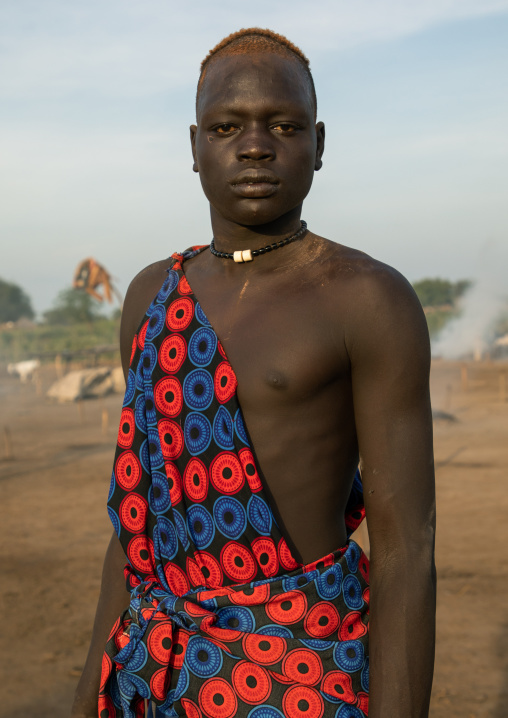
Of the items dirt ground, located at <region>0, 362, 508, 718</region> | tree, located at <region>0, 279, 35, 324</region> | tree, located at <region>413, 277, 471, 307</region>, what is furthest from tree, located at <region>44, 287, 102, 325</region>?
dirt ground, located at <region>0, 362, 508, 718</region>

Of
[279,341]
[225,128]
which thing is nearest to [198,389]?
[279,341]

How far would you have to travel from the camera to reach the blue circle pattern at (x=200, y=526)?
4.74 ft

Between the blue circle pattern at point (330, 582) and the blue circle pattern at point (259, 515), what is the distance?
5.2 inches

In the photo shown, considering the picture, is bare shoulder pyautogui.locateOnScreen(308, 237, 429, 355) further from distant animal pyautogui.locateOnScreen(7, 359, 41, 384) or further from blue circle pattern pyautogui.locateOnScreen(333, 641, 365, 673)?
distant animal pyautogui.locateOnScreen(7, 359, 41, 384)

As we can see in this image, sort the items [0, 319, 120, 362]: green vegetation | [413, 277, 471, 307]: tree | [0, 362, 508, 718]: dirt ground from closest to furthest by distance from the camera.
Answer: [0, 362, 508, 718]: dirt ground → [0, 319, 120, 362]: green vegetation → [413, 277, 471, 307]: tree

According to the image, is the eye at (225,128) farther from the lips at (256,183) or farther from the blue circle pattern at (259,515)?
the blue circle pattern at (259,515)

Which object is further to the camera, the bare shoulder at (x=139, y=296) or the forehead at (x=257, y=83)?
the bare shoulder at (x=139, y=296)

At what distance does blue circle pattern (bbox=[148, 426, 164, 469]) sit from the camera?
1.52 metres

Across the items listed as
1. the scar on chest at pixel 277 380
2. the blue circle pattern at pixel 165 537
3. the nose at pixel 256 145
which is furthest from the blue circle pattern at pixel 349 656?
the nose at pixel 256 145

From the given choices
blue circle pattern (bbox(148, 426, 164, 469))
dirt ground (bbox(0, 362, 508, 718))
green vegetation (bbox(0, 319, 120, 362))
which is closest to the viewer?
blue circle pattern (bbox(148, 426, 164, 469))

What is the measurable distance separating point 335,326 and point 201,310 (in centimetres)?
30

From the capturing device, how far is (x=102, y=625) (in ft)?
5.49

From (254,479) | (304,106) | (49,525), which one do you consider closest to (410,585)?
(254,479)

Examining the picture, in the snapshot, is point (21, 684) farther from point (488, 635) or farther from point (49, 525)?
point (49, 525)
